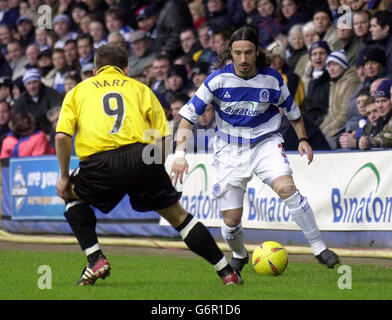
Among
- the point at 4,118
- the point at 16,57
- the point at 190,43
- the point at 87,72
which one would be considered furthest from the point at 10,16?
the point at 190,43

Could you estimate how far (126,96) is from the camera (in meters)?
8.24

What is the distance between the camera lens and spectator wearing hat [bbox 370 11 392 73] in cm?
1316

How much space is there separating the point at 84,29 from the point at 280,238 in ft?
29.0

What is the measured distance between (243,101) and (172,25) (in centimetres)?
855

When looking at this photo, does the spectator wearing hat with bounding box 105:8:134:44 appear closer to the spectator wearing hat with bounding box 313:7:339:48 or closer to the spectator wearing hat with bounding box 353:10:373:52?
the spectator wearing hat with bounding box 313:7:339:48

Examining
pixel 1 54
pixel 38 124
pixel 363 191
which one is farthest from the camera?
pixel 1 54

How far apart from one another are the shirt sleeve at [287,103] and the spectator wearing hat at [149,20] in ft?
29.6

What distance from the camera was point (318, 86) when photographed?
45.4 feet

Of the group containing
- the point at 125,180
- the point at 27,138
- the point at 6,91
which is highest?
the point at 125,180

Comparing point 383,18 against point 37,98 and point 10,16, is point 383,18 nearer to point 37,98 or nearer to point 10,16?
point 37,98

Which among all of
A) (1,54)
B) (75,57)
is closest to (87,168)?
(75,57)

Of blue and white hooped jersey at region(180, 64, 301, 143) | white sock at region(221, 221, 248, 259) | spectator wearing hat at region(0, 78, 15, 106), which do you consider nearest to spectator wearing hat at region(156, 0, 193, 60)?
spectator wearing hat at region(0, 78, 15, 106)

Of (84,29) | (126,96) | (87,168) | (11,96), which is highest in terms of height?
(126,96)

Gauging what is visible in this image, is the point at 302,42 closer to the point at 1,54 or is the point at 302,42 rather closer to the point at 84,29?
the point at 84,29
